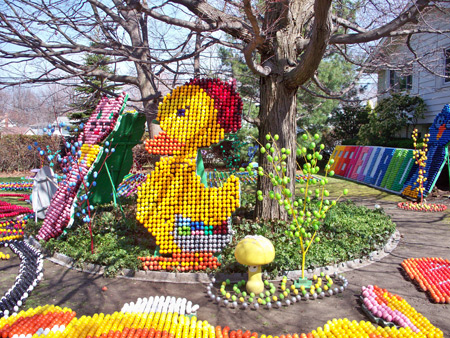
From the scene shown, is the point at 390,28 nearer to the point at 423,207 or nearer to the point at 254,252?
the point at 254,252

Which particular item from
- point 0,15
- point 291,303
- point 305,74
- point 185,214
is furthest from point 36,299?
point 305,74

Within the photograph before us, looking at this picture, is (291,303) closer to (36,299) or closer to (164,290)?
(164,290)

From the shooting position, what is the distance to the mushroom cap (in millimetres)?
5477

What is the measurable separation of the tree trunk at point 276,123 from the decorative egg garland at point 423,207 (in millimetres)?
4824

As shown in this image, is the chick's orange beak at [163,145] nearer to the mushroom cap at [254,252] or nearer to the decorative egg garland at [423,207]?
the mushroom cap at [254,252]

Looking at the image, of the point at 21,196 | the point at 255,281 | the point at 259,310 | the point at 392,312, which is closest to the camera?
the point at 392,312

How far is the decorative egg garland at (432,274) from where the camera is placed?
5426 mm

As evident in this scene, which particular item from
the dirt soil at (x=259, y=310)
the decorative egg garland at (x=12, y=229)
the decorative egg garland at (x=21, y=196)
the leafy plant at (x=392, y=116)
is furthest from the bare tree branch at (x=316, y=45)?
the decorative egg garland at (x=21, y=196)

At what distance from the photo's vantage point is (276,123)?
8.20 meters

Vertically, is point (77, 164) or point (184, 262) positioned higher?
point (77, 164)

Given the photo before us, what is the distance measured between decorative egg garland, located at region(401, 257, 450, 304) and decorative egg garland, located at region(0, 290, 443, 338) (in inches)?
31.6

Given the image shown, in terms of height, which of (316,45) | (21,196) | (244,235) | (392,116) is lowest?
(21,196)

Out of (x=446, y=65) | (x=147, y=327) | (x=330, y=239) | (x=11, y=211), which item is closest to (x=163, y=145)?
(x=147, y=327)

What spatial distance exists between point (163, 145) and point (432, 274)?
5.38 metres
